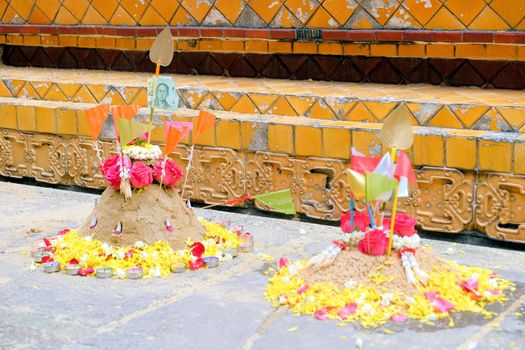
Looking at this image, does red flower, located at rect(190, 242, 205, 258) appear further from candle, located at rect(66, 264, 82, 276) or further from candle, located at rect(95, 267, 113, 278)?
candle, located at rect(66, 264, 82, 276)

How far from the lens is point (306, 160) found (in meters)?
5.03

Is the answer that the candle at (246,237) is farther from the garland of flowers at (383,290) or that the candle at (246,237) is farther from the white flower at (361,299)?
the white flower at (361,299)

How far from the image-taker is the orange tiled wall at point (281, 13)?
16.0 ft

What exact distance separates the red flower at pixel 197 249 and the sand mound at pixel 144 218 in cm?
6

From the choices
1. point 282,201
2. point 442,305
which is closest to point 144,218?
point 282,201

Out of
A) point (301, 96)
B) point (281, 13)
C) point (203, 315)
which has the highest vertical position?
point (281, 13)

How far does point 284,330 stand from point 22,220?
2344 mm

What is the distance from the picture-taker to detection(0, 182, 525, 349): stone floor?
10.7ft

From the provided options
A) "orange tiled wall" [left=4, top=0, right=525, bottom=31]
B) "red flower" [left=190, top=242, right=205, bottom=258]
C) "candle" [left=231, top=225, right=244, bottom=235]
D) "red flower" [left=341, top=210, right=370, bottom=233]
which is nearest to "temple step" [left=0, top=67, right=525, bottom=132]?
"orange tiled wall" [left=4, top=0, right=525, bottom=31]

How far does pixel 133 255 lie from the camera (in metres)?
4.20

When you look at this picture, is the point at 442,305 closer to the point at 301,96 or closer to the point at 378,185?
the point at 378,185

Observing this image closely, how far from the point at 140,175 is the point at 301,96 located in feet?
3.94

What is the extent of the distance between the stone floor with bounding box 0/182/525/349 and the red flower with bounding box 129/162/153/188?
50cm

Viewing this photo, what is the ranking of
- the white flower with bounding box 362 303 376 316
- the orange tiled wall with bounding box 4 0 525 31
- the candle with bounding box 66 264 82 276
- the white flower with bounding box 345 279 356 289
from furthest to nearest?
the orange tiled wall with bounding box 4 0 525 31 → the candle with bounding box 66 264 82 276 → the white flower with bounding box 345 279 356 289 → the white flower with bounding box 362 303 376 316
